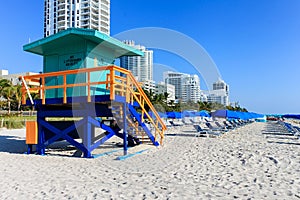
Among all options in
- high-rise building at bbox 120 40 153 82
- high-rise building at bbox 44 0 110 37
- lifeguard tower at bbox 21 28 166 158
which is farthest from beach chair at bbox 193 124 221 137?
high-rise building at bbox 44 0 110 37

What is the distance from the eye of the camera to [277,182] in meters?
5.13

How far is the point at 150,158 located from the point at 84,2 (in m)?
98.9

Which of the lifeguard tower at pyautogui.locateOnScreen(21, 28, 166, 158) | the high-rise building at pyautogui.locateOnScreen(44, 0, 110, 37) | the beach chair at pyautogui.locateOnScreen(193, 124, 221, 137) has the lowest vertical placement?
the beach chair at pyautogui.locateOnScreen(193, 124, 221, 137)

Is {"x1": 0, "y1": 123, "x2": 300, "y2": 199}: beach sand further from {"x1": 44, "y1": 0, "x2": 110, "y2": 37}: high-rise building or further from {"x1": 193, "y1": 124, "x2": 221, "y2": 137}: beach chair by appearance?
{"x1": 44, "y1": 0, "x2": 110, "y2": 37}: high-rise building

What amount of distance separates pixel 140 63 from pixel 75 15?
92026 mm

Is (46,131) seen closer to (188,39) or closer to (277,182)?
(188,39)

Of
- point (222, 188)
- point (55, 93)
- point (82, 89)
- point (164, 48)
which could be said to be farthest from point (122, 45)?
point (222, 188)

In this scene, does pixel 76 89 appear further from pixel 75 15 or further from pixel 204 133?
pixel 75 15

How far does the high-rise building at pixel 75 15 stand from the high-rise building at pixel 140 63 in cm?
8438

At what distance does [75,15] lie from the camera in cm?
9531

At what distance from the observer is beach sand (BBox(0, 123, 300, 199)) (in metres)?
4.48

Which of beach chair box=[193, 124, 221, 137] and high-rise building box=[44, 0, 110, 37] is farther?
high-rise building box=[44, 0, 110, 37]

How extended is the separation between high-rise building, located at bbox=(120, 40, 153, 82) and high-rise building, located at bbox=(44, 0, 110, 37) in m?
84.4

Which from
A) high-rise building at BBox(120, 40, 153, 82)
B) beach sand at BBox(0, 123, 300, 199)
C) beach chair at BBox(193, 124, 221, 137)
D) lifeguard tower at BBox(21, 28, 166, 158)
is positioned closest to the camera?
beach sand at BBox(0, 123, 300, 199)
